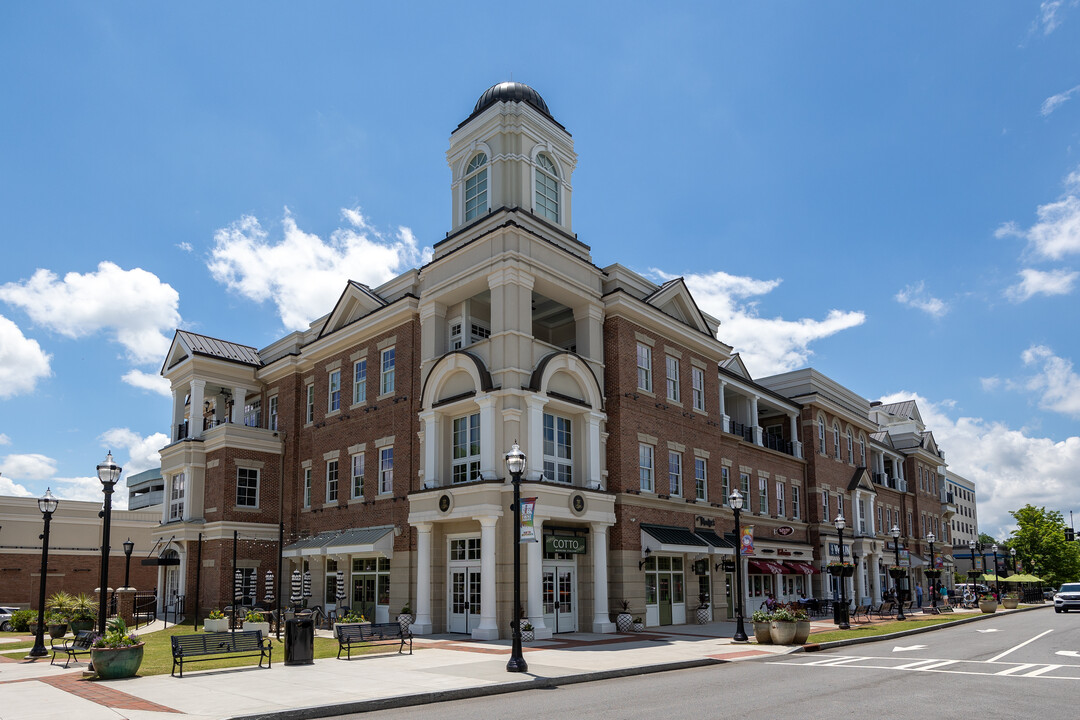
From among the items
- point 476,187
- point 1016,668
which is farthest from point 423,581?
point 1016,668

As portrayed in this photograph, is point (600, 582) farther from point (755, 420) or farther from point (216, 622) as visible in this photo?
point (755, 420)

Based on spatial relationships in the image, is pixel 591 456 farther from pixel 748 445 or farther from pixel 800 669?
pixel 748 445

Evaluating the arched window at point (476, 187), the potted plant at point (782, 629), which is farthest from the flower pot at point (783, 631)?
the arched window at point (476, 187)

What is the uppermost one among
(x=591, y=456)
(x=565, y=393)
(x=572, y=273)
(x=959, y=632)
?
(x=572, y=273)

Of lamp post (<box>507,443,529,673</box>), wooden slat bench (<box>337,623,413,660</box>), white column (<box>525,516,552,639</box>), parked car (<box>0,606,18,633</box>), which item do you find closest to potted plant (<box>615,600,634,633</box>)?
white column (<box>525,516,552,639</box>)

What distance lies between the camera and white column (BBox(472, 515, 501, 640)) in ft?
80.9

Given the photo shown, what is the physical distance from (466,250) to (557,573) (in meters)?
11.4

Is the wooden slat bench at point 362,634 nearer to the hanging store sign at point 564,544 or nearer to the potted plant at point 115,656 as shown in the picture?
the potted plant at point 115,656

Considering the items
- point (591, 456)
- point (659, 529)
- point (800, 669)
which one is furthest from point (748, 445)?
point (800, 669)

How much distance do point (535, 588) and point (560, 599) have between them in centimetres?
245

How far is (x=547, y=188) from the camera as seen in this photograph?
104 ft

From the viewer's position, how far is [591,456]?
2800cm

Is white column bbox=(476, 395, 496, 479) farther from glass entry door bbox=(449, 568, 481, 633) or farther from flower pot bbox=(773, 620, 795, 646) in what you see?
flower pot bbox=(773, 620, 795, 646)

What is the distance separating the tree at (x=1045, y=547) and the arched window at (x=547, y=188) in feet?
230
